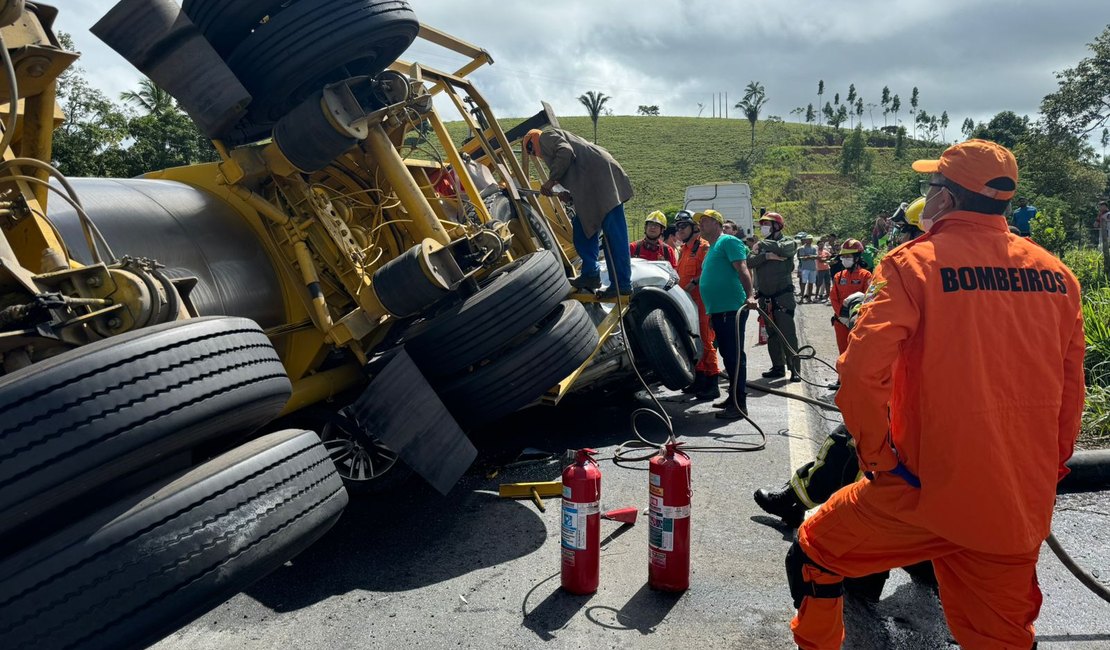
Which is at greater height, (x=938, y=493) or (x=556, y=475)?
(x=938, y=493)

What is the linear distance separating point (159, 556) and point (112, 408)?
0.42 m

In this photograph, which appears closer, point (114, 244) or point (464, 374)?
point (114, 244)

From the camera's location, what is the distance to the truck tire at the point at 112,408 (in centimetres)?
196

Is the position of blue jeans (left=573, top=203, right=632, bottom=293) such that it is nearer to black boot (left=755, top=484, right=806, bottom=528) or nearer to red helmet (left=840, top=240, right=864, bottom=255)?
black boot (left=755, top=484, right=806, bottom=528)

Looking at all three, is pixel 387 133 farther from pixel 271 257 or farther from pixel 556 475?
pixel 556 475

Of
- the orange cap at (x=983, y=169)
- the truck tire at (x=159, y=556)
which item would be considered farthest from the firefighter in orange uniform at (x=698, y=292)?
the truck tire at (x=159, y=556)

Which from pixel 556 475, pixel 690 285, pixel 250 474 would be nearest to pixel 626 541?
pixel 556 475

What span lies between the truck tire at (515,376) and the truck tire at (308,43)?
71.9 inches

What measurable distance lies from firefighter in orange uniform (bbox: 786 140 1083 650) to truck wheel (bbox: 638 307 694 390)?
3.68 meters

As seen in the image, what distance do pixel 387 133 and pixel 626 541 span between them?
2879 mm

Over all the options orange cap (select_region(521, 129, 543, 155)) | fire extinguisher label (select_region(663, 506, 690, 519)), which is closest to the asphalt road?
fire extinguisher label (select_region(663, 506, 690, 519))

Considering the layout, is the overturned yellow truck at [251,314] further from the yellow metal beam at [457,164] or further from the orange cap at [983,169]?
the orange cap at [983,169]

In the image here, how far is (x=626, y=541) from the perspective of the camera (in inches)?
151

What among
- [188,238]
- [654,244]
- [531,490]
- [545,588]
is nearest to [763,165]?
[654,244]
